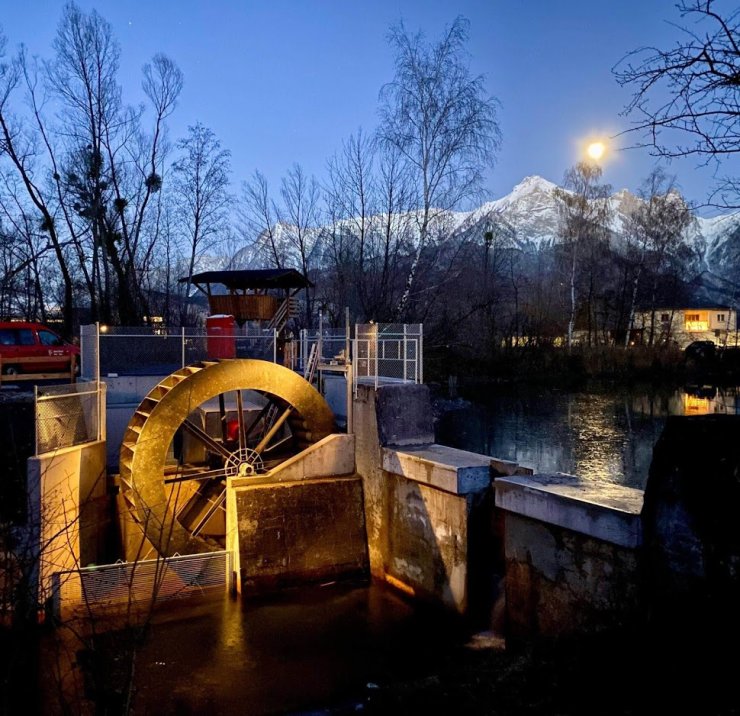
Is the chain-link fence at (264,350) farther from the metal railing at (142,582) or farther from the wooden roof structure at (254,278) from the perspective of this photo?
the metal railing at (142,582)

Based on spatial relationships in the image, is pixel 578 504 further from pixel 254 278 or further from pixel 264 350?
pixel 254 278

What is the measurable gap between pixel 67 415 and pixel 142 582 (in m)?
2.95

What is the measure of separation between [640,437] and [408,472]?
14.7 metres

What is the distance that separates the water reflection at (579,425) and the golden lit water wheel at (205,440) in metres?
5.98

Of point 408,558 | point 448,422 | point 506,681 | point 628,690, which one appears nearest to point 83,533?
point 408,558

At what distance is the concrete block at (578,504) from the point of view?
6582 millimetres

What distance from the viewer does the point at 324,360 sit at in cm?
1433

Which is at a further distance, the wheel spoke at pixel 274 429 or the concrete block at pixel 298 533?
the wheel spoke at pixel 274 429

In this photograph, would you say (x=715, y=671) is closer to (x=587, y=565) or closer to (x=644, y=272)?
(x=587, y=565)

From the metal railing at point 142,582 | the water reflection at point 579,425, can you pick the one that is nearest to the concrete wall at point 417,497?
the metal railing at point 142,582

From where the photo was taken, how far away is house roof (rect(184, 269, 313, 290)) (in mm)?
20484

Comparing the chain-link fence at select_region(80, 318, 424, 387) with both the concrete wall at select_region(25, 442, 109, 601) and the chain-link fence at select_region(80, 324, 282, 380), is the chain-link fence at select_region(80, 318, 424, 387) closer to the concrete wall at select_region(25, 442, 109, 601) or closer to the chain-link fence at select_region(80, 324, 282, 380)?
the chain-link fence at select_region(80, 324, 282, 380)

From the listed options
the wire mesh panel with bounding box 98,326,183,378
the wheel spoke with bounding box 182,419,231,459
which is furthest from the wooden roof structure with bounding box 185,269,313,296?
the wheel spoke with bounding box 182,419,231,459

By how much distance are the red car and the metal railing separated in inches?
368
